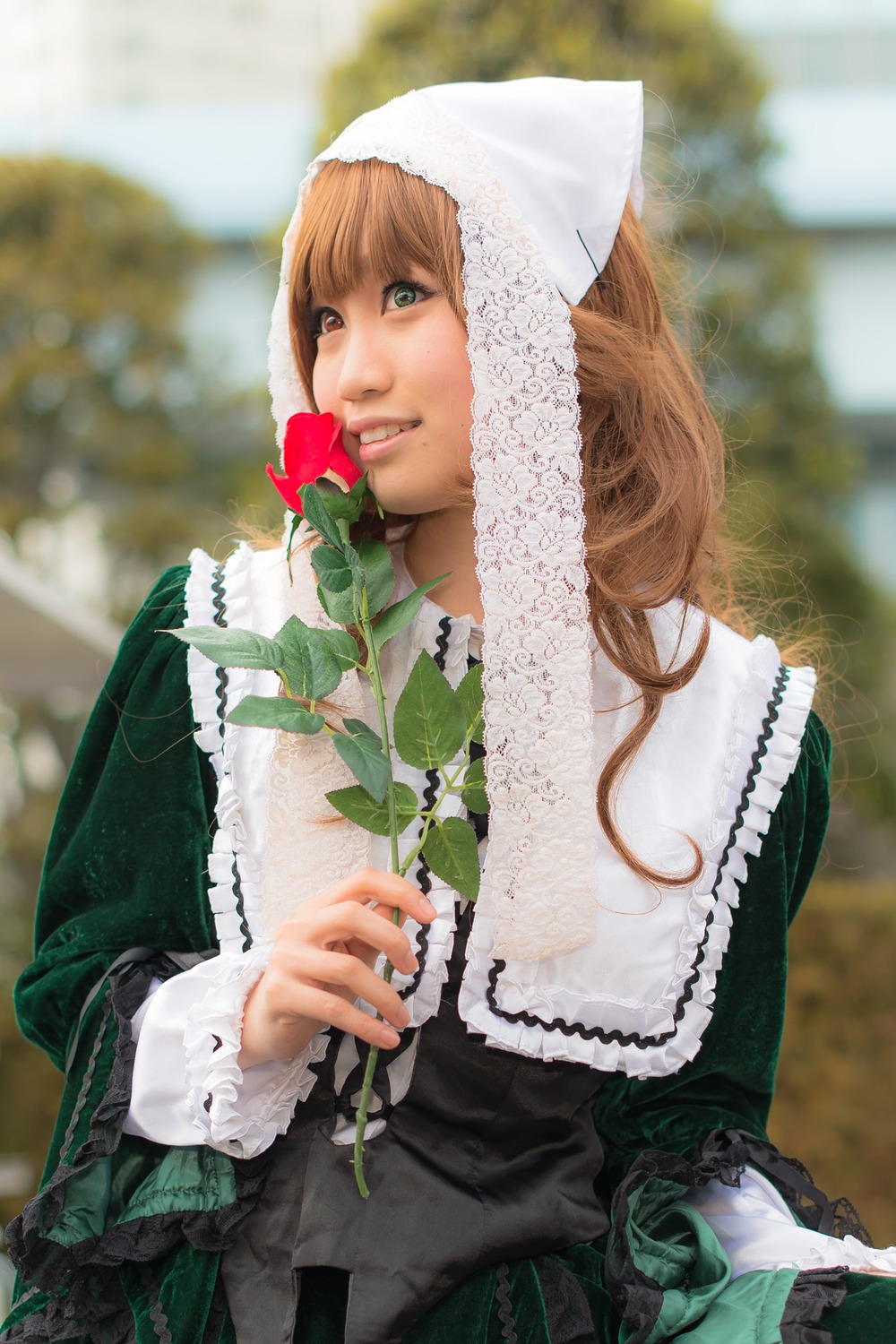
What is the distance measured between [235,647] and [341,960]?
0.30 metres

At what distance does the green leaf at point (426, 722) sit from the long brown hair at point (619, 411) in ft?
0.84

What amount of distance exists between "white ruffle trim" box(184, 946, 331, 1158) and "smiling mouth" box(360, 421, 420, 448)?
543mm

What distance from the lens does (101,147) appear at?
9.95 meters

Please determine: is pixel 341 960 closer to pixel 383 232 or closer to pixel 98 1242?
pixel 98 1242

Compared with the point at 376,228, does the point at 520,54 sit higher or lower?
higher

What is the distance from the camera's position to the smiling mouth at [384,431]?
1.40 metres

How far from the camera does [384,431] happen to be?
140cm

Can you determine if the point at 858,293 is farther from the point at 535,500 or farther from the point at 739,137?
the point at 535,500

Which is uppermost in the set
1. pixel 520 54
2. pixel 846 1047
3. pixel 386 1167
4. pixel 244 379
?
pixel 520 54

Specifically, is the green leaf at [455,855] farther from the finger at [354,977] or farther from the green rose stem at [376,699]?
→ the finger at [354,977]

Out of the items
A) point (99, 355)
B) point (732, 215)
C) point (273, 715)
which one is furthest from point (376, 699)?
point (99, 355)

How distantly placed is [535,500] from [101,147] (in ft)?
32.1

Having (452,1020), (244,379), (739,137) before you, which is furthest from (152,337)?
(452,1020)

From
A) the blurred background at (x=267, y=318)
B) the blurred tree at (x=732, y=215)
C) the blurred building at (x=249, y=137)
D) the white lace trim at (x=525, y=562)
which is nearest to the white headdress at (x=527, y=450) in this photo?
the white lace trim at (x=525, y=562)
